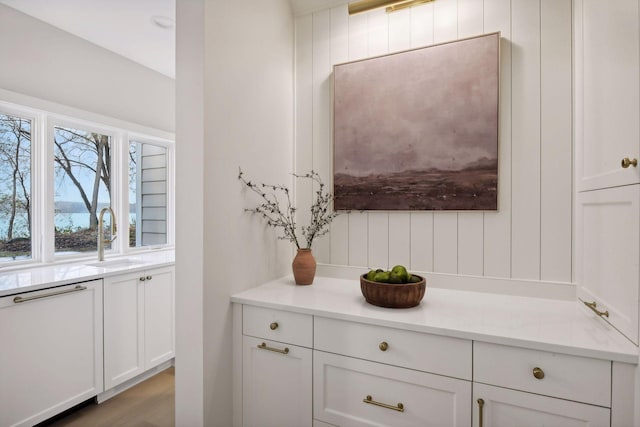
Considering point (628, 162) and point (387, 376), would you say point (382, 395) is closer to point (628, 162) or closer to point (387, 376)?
point (387, 376)

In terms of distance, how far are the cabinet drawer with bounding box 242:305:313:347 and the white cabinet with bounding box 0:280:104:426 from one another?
119 centimetres

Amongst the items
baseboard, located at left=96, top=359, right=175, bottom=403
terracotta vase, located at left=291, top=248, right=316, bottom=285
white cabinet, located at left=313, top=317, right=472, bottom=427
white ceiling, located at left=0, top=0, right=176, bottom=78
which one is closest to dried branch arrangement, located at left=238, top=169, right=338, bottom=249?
terracotta vase, located at left=291, top=248, right=316, bottom=285

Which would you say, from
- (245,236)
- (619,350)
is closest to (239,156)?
(245,236)

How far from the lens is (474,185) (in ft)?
5.27

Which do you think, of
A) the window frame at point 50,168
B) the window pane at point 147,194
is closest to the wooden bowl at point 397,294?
the window frame at point 50,168

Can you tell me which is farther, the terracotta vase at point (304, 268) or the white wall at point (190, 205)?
the terracotta vase at point (304, 268)

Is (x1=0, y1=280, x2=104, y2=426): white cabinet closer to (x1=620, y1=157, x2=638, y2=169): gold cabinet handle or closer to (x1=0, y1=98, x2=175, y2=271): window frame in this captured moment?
(x1=0, y1=98, x2=175, y2=271): window frame

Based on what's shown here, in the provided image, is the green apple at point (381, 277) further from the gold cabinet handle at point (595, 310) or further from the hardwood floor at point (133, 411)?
the hardwood floor at point (133, 411)

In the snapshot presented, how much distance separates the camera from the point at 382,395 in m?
1.24

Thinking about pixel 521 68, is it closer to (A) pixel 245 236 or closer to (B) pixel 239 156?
(B) pixel 239 156

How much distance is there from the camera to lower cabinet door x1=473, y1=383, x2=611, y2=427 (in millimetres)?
963

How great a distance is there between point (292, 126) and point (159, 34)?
139cm

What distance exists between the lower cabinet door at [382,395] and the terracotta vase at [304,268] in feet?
1.51

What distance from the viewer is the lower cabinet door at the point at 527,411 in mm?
963
